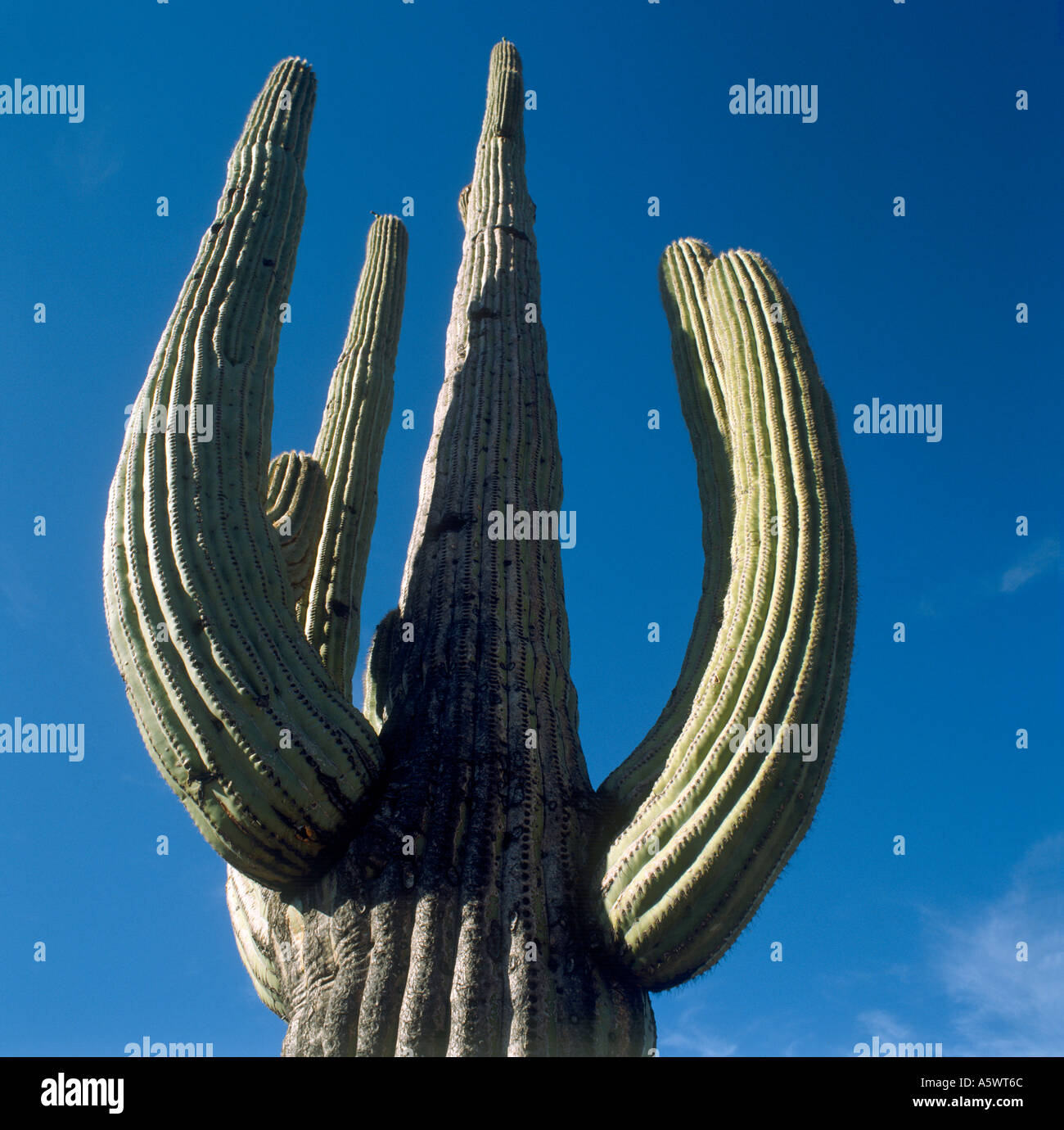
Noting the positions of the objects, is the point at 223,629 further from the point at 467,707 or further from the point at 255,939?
the point at 255,939

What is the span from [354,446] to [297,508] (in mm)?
987

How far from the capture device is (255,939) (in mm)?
3939

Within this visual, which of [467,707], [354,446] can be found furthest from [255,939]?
[354,446]

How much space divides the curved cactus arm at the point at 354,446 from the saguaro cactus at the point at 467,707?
57 millimetres

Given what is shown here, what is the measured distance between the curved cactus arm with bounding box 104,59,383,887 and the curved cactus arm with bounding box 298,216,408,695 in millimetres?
1015

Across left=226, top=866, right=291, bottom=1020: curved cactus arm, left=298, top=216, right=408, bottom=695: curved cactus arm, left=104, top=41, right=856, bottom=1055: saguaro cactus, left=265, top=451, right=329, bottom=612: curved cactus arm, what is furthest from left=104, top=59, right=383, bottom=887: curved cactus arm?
left=298, top=216, right=408, bottom=695: curved cactus arm

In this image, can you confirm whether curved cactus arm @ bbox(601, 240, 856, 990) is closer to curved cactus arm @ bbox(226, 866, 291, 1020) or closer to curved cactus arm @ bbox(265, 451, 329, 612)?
curved cactus arm @ bbox(226, 866, 291, 1020)

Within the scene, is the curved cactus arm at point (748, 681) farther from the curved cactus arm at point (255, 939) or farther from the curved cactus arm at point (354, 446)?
the curved cactus arm at point (354, 446)

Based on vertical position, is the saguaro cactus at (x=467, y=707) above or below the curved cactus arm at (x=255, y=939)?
above

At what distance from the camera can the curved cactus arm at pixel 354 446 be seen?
17.1 feet

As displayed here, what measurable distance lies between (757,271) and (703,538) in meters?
1.39

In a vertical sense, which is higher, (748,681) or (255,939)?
(748,681)

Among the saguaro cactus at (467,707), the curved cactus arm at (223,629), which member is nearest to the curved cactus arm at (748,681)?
the saguaro cactus at (467,707)

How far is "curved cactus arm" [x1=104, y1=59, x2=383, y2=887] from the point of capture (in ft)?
11.2
